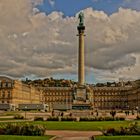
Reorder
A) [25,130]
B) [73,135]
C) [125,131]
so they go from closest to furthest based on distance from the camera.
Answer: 1. [25,130]
2. [125,131]
3. [73,135]

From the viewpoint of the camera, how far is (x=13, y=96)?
184875 mm

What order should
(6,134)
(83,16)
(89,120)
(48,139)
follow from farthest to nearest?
1. (83,16)
2. (89,120)
3. (6,134)
4. (48,139)

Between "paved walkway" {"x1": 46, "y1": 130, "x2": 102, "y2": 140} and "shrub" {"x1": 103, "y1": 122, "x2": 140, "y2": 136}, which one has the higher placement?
"shrub" {"x1": 103, "y1": 122, "x2": 140, "y2": 136}

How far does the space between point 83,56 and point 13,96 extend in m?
64.1

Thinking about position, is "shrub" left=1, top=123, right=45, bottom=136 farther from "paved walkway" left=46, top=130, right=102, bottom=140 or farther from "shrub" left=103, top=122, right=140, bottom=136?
"shrub" left=103, top=122, right=140, bottom=136

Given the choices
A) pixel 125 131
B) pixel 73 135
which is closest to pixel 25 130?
pixel 73 135

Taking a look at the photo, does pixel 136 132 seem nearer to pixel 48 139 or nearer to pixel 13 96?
pixel 48 139

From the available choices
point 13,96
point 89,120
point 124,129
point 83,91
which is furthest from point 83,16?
point 124,129

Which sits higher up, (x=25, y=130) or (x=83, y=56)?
A: (x=83, y=56)

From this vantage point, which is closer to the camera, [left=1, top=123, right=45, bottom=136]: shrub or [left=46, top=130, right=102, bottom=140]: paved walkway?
[left=46, top=130, right=102, bottom=140]: paved walkway

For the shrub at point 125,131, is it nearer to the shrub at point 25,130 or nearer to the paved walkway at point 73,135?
the paved walkway at point 73,135

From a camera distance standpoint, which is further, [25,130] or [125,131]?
[125,131]

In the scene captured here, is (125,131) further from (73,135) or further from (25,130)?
(25,130)

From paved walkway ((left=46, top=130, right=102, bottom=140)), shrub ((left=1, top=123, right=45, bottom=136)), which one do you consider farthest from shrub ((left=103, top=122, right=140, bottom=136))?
shrub ((left=1, top=123, right=45, bottom=136))
